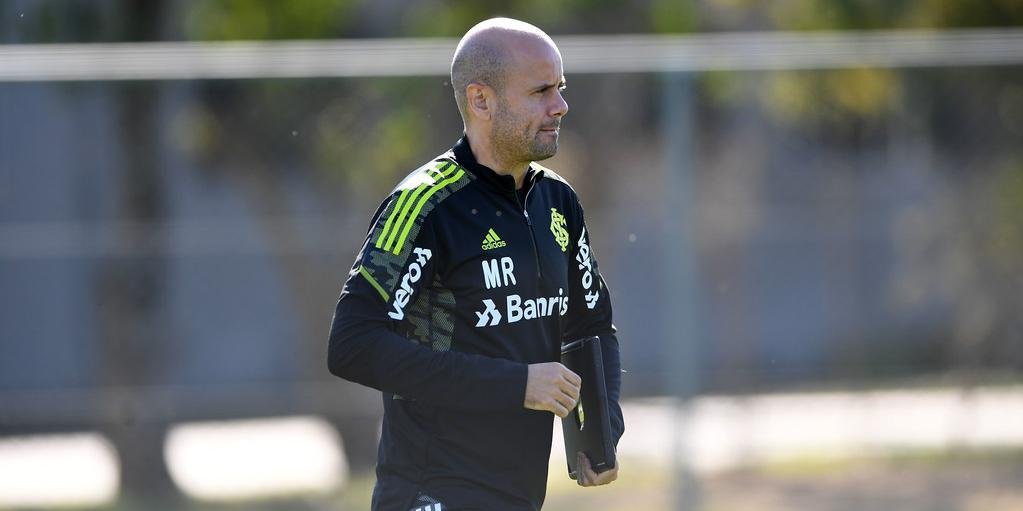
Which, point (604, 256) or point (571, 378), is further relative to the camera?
point (604, 256)

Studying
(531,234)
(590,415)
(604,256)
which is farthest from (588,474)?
(604,256)

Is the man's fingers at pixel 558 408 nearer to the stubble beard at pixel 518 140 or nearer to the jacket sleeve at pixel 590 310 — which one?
the jacket sleeve at pixel 590 310

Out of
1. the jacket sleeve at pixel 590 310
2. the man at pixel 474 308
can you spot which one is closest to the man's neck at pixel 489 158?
the man at pixel 474 308

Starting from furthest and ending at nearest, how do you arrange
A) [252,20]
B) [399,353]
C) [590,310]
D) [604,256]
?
[252,20]
[604,256]
[590,310]
[399,353]

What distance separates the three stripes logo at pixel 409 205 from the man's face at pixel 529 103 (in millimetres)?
153

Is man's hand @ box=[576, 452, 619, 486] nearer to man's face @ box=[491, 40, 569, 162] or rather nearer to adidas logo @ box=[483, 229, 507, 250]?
adidas logo @ box=[483, 229, 507, 250]

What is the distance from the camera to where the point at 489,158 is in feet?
10.2

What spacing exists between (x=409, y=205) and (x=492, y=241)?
0.70 feet

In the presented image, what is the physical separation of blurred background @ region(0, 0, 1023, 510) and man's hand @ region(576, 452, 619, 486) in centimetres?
301

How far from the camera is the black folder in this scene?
3.10 metres

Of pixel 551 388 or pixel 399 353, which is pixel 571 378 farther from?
pixel 399 353

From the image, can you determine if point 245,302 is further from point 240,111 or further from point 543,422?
point 543,422

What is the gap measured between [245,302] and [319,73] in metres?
1.15

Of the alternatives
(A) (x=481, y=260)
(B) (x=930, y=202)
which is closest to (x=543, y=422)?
(A) (x=481, y=260)
